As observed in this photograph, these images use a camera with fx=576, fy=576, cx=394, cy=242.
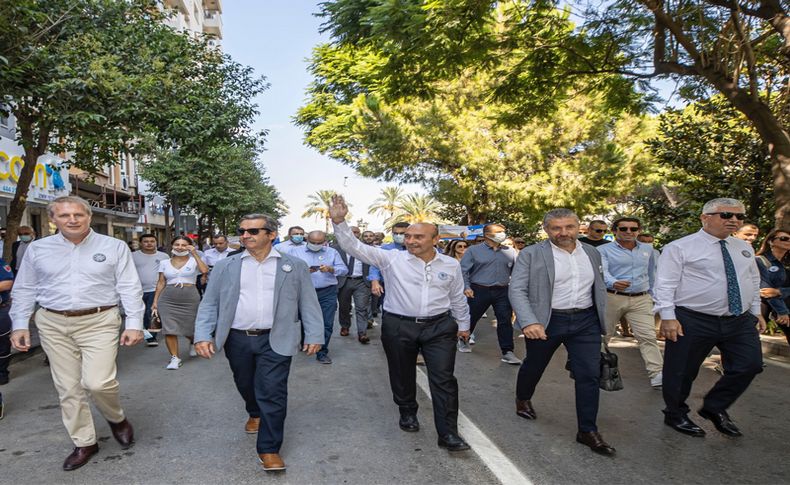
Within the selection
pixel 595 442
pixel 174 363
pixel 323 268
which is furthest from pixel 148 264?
pixel 595 442

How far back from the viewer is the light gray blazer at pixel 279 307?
3.95 meters

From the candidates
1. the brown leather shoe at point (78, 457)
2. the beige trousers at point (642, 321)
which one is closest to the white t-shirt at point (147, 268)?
the brown leather shoe at point (78, 457)

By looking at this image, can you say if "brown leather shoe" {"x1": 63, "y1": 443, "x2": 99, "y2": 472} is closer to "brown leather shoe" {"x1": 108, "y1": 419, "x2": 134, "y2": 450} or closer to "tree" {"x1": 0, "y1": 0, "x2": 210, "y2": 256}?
"brown leather shoe" {"x1": 108, "y1": 419, "x2": 134, "y2": 450}

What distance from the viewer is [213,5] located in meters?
57.3

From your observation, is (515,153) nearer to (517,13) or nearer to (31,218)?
(517,13)

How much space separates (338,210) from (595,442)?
2450 mm

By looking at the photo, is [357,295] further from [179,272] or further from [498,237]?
[179,272]

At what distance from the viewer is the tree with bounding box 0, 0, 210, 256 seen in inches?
319

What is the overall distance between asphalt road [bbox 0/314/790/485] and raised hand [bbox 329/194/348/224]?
1640 mm

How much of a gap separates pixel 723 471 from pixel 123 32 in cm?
1089

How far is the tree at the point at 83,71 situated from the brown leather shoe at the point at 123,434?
5.54 metres

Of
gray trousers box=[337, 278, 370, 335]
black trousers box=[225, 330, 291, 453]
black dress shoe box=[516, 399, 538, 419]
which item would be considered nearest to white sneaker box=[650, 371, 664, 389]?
black dress shoe box=[516, 399, 538, 419]

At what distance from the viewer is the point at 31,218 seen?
19734 millimetres

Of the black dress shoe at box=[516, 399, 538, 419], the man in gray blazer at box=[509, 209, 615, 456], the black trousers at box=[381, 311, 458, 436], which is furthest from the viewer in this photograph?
the black dress shoe at box=[516, 399, 538, 419]
